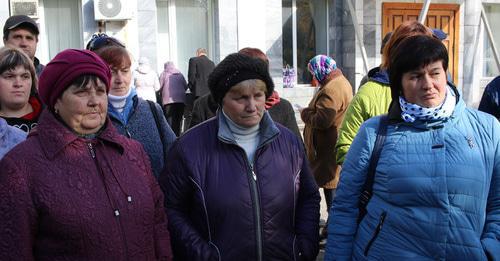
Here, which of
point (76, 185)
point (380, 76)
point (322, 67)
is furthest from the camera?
point (322, 67)

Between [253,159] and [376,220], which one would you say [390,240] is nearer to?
[376,220]

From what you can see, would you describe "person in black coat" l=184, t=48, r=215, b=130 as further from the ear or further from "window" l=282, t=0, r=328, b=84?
the ear

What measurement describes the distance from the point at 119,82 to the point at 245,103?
74 cm

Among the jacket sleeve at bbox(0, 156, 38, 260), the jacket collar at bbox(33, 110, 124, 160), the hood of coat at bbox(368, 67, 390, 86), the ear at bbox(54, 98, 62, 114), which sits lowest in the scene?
the jacket sleeve at bbox(0, 156, 38, 260)

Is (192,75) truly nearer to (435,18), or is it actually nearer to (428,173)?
(435,18)

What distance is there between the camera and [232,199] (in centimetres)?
250

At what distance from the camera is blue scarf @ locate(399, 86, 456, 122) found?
2320 millimetres

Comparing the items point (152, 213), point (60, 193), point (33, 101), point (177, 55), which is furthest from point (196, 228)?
point (177, 55)

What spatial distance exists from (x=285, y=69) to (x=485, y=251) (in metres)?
10.0

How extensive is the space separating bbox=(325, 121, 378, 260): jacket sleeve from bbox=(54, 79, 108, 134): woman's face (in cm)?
113

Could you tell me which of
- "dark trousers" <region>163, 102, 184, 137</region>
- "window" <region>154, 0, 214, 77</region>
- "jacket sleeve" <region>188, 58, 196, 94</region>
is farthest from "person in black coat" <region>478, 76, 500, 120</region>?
"window" <region>154, 0, 214, 77</region>

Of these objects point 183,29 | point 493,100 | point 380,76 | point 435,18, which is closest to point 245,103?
point 380,76

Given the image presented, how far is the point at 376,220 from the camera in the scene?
2.40 meters

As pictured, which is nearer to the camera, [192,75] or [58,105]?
[58,105]
